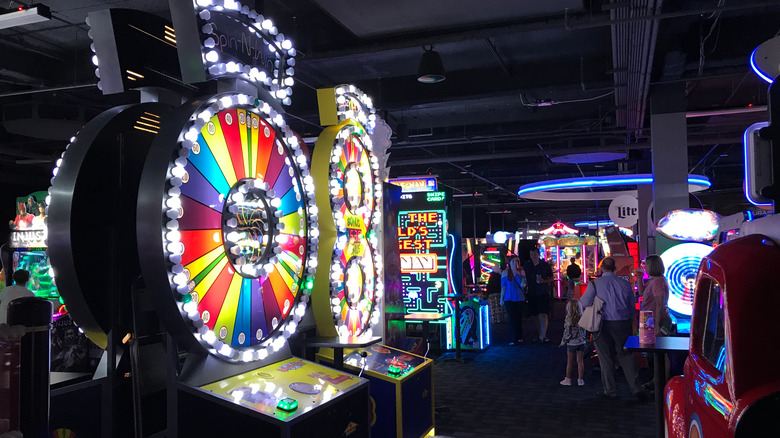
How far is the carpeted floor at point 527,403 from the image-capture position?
577 centimetres

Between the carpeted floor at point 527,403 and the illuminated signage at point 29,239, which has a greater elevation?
the illuminated signage at point 29,239

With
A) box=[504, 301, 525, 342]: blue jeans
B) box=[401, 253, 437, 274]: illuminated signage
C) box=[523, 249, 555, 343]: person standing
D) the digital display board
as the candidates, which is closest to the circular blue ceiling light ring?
box=[523, 249, 555, 343]: person standing

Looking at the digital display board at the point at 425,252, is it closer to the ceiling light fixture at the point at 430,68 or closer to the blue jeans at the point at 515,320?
the blue jeans at the point at 515,320

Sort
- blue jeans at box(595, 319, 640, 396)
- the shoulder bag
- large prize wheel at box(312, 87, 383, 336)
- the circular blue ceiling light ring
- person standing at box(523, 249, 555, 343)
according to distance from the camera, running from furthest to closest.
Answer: the circular blue ceiling light ring
person standing at box(523, 249, 555, 343)
blue jeans at box(595, 319, 640, 396)
the shoulder bag
large prize wheel at box(312, 87, 383, 336)

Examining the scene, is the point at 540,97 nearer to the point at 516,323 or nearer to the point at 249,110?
the point at 516,323

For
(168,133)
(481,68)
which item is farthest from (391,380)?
(481,68)

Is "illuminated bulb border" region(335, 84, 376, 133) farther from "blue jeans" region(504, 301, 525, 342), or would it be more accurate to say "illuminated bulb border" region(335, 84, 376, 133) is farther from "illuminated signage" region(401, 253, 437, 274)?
"blue jeans" region(504, 301, 525, 342)

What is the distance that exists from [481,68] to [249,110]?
22.5 feet

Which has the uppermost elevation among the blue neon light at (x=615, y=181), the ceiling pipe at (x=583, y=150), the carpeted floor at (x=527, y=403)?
the ceiling pipe at (x=583, y=150)

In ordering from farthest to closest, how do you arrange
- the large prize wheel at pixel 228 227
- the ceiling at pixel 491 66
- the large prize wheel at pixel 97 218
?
the ceiling at pixel 491 66
the large prize wheel at pixel 97 218
the large prize wheel at pixel 228 227

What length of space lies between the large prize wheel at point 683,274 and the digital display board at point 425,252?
11.0ft

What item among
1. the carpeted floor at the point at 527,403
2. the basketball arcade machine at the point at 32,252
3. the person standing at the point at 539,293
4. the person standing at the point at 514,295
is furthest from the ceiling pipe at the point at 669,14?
the basketball arcade machine at the point at 32,252

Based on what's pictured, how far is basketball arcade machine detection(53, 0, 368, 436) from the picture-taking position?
250 centimetres

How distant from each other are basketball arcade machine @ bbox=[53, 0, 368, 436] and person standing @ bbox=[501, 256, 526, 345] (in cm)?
753
